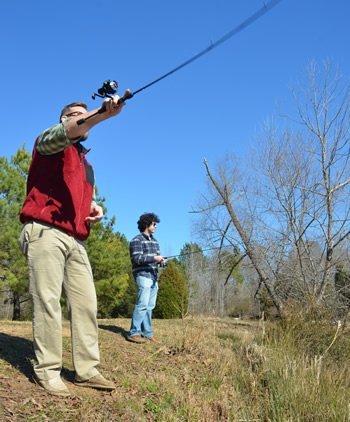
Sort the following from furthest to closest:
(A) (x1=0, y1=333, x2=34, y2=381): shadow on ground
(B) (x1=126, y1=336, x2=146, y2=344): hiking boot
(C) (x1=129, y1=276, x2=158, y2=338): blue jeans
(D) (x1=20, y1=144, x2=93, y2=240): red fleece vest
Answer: (C) (x1=129, y1=276, x2=158, y2=338): blue jeans, (B) (x1=126, y1=336, x2=146, y2=344): hiking boot, (A) (x1=0, y1=333, x2=34, y2=381): shadow on ground, (D) (x1=20, y1=144, x2=93, y2=240): red fleece vest

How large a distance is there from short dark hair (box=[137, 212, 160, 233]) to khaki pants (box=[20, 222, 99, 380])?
2903 millimetres

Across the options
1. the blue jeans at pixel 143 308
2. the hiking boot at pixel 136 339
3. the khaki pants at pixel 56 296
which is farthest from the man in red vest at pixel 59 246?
the blue jeans at pixel 143 308

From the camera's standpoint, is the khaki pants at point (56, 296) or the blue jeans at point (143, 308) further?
the blue jeans at point (143, 308)

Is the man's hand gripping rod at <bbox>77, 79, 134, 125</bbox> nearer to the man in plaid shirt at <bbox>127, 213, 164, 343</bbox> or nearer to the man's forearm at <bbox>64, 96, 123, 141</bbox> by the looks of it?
the man's forearm at <bbox>64, 96, 123, 141</bbox>

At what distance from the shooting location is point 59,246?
4.11m

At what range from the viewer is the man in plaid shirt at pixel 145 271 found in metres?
7.00

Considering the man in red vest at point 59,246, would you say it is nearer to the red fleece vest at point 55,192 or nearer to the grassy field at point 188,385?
the red fleece vest at point 55,192

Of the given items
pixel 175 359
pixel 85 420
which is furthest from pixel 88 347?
pixel 175 359

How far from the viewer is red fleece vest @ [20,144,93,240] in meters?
4.12

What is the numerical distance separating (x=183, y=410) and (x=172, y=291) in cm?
1584

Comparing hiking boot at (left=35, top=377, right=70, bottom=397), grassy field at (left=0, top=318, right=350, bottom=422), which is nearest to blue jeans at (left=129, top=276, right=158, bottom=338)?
grassy field at (left=0, top=318, right=350, bottom=422)

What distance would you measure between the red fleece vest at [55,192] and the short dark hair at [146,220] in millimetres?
3051

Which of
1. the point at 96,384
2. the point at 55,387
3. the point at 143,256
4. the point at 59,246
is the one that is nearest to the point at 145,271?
the point at 143,256

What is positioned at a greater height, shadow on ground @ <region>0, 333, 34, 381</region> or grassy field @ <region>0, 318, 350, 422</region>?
shadow on ground @ <region>0, 333, 34, 381</region>
